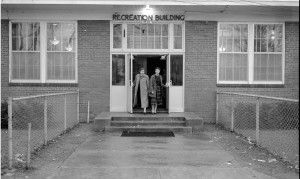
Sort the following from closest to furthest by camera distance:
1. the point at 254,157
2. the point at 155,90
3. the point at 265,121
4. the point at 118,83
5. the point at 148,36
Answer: the point at 254,157, the point at 265,121, the point at 155,90, the point at 148,36, the point at 118,83

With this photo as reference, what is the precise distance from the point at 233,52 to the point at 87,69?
5755 mm

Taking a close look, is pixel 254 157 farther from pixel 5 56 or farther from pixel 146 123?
pixel 5 56

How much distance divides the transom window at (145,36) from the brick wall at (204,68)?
0.51 metres

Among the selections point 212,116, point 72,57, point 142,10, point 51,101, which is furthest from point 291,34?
point 51,101

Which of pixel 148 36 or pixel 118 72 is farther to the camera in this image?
pixel 118 72

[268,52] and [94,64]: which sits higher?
Answer: [268,52]

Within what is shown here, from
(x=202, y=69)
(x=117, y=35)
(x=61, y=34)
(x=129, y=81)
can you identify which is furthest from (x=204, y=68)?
(x=61, y=34)

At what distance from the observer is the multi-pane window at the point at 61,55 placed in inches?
637

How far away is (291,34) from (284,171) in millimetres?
9599

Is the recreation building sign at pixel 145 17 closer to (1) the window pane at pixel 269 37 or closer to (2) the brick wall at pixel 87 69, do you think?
(2) the brick wall at pixel 87 69

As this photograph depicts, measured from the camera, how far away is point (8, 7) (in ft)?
50.9

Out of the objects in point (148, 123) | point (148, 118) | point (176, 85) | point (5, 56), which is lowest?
point (148, 123)

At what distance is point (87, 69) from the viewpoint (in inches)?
636

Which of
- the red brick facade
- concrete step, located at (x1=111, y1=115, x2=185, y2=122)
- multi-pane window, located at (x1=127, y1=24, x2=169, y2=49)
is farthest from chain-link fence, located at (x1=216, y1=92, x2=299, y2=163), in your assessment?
multi-pane window, located at (x1=127, y1=24, x2=169, y2=49)
